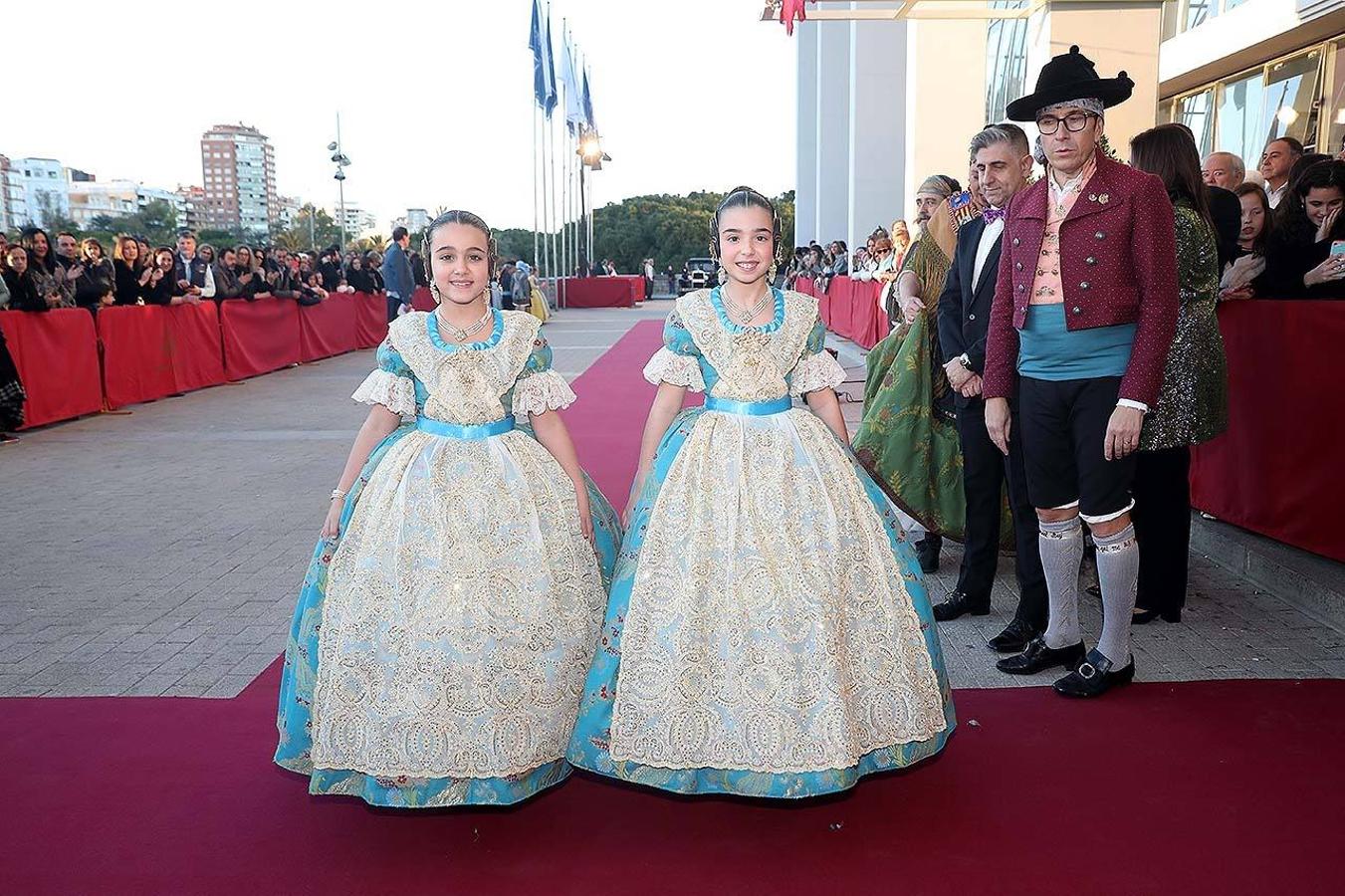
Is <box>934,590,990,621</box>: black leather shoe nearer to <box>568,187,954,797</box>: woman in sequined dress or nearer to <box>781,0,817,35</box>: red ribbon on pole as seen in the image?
<box>568,187,954,797</box>: woman in sequined dress

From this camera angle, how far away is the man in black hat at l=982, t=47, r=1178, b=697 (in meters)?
3.25

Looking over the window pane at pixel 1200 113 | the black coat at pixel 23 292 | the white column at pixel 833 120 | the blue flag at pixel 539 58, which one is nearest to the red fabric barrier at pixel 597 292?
the white column at pixel 833 120

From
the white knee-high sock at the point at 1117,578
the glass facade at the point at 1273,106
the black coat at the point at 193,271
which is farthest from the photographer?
the glass facade at the point at 1273,106

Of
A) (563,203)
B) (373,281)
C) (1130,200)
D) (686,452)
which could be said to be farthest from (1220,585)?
(563,203)

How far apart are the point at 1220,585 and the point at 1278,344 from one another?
40.2 inches

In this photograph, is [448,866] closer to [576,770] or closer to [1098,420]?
[576,770]

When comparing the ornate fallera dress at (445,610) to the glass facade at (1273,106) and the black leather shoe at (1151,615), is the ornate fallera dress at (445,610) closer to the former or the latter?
the black leather shoe at (1151,615)

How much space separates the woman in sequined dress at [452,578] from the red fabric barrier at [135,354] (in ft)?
27.7

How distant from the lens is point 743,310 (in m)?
3.08

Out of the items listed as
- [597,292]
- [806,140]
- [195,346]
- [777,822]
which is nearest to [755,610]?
[777,822]

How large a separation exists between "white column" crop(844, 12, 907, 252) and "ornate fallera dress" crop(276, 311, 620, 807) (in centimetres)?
1752

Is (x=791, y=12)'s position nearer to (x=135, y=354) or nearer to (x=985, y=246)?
(x=985, y=246)

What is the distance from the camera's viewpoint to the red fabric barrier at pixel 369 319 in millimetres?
18250

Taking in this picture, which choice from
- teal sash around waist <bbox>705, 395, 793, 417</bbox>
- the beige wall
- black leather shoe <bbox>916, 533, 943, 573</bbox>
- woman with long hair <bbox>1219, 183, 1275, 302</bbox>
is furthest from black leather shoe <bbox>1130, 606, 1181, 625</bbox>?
the beige wall
